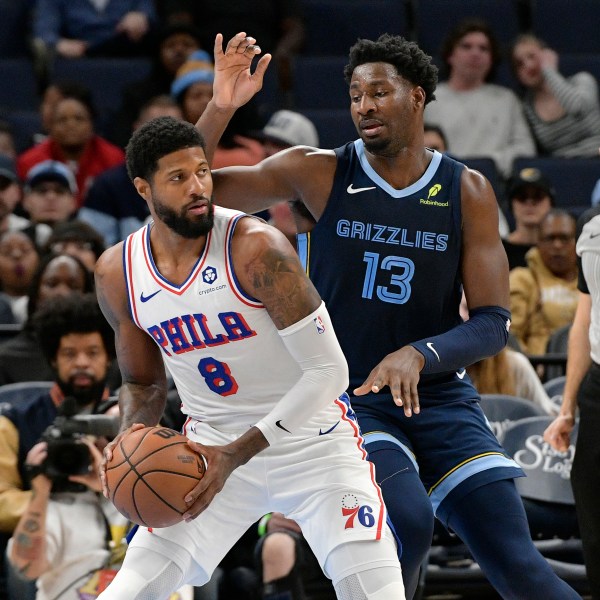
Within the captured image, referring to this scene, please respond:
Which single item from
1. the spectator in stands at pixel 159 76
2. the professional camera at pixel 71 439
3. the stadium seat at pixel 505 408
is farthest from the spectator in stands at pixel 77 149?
the professional camera at pixel 71 439

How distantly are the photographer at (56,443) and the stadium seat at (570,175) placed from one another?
13.0 feet

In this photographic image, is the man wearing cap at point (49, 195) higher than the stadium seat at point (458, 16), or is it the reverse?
the stadium seat at point (458, 16)

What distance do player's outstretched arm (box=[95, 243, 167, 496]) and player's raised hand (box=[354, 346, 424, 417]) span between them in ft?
2.26

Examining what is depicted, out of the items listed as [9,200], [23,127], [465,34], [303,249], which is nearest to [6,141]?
[23,127]

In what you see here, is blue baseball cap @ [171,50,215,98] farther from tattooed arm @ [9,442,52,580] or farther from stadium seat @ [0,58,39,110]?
tattooed arm @ [9,442,52,580]

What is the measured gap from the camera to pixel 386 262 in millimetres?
3926

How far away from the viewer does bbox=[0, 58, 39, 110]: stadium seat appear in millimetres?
9164

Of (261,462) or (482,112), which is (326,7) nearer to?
(482,112)

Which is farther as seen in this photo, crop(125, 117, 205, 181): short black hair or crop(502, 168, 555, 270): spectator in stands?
crop(502, 168, 555, 270): spectator in stands

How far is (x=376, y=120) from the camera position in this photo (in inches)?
153

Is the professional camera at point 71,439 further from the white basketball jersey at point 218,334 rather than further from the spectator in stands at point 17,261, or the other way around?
the spectator in stands at point 17,261

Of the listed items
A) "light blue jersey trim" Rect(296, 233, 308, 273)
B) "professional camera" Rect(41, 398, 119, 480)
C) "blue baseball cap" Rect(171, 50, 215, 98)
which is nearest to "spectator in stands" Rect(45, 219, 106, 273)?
"blue baseball cap" Rect(171, 50, 215, 98)

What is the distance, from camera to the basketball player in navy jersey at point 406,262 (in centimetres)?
385

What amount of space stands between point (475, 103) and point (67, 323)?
4165 mm
